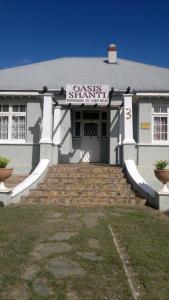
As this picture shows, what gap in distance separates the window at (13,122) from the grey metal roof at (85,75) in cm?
131

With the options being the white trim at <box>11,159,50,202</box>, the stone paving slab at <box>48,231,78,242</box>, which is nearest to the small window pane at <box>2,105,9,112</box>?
the white trim at <box>11,159,50,202</box>

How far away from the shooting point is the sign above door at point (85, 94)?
44.3ft

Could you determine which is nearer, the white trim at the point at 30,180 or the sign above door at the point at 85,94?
the white trim at the point at 30,180

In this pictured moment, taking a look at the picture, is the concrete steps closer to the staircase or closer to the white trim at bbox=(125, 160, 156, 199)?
the staircase

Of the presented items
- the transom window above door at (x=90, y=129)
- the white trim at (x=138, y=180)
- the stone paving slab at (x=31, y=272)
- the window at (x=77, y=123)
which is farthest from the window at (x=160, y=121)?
the stone paving slab at (x=31, y=272)

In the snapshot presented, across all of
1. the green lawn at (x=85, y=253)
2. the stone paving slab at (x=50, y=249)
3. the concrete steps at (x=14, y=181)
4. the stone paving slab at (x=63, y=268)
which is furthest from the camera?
the concrete steps at (x=14, y=181)

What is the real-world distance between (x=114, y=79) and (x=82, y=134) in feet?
11.2

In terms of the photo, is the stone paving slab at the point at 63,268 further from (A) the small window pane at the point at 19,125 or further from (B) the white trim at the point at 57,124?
(A) the small window pane at the point at 19,125

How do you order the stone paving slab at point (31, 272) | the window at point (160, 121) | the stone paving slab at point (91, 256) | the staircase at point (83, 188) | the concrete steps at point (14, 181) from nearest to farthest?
the stone paving slab at point (31, 272) → the stone paving slab at point (91, 256) → the staircase at point (83, 188) → the concrete steps at point (14, 181) → the window at point (160, 121)

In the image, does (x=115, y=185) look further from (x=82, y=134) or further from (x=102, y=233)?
(x=82, y=134)

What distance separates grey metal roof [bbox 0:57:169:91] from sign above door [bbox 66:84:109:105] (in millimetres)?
2300

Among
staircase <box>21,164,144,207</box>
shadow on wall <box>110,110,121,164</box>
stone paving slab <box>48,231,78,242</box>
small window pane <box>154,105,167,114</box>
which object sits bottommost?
stone paving slab <box>48,231,78,242</box>

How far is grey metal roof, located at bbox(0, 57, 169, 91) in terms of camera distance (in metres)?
15.9

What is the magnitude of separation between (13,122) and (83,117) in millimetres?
3832
